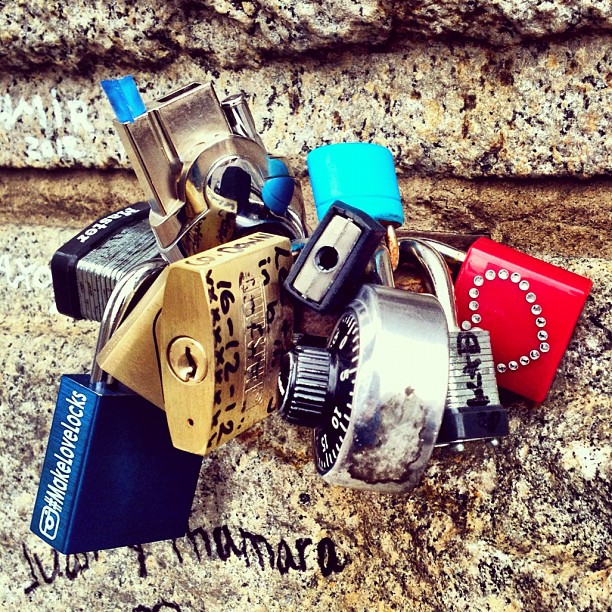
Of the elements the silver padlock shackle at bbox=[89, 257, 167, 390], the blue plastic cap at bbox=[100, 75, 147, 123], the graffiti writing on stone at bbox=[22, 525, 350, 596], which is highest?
the blue plastic cap at bbox=[100, 75, 147, 123]

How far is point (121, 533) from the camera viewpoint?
585 millimetres

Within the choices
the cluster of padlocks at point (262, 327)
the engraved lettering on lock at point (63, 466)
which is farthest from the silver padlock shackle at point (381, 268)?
the engraved lettering on lock at point (63, 466)

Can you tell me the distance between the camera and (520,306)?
52 cm

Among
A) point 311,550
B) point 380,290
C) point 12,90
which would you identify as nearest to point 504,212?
point 380,290

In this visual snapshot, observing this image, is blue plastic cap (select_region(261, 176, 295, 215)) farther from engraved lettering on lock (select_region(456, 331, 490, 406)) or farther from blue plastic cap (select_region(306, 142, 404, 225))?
engraved lettering on lock (select_region(456, 331, 490, 406))

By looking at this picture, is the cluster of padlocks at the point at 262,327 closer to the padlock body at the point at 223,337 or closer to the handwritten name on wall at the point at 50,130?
the padlock body at the point at 223,337

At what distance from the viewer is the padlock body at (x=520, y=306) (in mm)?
515

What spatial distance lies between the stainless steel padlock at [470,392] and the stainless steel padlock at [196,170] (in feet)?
0.51

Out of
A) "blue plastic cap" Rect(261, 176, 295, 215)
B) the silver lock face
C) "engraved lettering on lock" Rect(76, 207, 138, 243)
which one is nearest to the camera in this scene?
the silver lock face

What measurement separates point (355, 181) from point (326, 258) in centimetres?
7

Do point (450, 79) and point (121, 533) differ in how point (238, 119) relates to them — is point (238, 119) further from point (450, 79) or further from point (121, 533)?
point (121, 533)

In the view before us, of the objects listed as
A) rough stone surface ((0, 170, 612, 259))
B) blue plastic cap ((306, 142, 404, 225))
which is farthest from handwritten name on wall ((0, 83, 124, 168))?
blue plastic cap ((306, 142, 404, 225))

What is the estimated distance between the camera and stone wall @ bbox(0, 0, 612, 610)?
0.58m

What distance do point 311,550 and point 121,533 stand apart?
182mm
